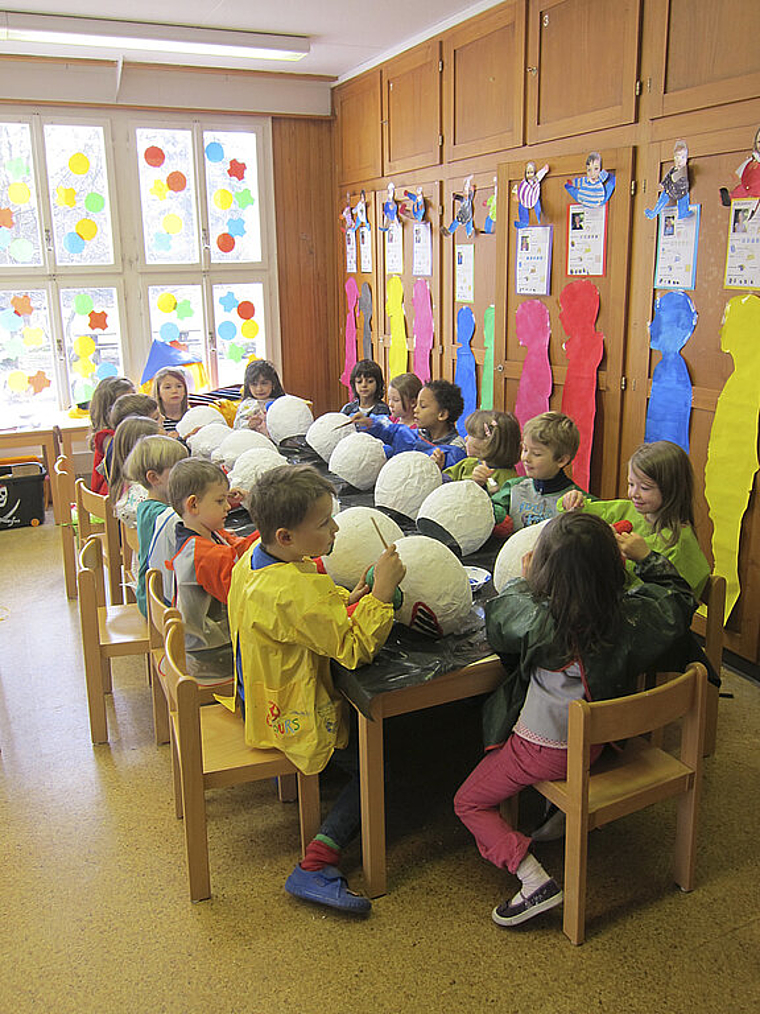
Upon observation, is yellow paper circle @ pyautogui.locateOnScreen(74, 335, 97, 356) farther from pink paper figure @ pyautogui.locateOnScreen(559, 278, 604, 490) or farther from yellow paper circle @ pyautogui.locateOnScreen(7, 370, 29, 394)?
pink paper figure @ pyautogui.locateOnScreen(559, 278, 604, 490)

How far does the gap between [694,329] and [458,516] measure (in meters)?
1.36

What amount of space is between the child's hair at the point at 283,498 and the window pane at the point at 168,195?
4.41 metres

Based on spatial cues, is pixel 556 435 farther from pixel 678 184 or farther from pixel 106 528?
pixel 106 528

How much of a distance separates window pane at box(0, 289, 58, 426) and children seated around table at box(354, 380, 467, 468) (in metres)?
3.09

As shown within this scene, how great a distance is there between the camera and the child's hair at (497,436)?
275 cm

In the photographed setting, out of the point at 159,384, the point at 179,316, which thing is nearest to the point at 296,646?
the point at 159,384

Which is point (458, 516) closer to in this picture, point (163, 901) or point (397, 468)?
point (397, 468)

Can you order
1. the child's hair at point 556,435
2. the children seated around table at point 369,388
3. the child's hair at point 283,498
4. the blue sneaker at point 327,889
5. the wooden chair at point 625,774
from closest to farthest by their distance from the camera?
the wooden chair at point 625,774 → the child's hair at point 283,498 → the blue sneaker at point 327,889 → the child's hair at point 556,435 → the children seated around table at point 369,388

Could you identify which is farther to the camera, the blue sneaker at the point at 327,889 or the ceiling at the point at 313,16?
the ceiling at the point at 313,16

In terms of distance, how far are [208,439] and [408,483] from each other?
122 cm

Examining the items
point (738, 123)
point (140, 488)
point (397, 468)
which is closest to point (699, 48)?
point (738, 123)

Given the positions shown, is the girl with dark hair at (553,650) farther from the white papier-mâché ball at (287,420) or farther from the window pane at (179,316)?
the window pane at (179,316)

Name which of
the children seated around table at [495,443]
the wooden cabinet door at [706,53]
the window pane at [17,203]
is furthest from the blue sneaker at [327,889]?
the window pane at [17,203]

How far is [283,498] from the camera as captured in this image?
5.69ft
